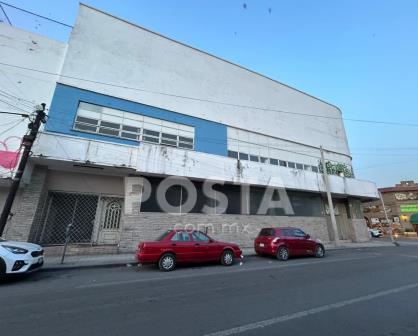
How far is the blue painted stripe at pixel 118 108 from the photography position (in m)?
12.2

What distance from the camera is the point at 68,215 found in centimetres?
1254

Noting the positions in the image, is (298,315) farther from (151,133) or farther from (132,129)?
(132,129)

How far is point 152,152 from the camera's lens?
12.3 m

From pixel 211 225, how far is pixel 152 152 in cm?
583

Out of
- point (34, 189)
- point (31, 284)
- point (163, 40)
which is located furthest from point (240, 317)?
point (163, 40)

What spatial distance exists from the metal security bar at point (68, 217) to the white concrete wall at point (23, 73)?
154 inches

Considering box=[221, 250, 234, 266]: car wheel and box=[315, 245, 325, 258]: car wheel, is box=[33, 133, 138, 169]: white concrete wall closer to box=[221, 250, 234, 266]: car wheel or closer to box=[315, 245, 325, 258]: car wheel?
box=[221, 250, 234, 266]: car wheel

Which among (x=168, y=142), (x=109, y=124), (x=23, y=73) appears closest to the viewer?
(x=23, y=73)

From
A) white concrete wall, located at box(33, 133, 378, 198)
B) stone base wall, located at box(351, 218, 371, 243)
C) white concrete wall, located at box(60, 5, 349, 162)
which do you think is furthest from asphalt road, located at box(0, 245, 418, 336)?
stone base wall, located at box(351, 218, 371, 243)

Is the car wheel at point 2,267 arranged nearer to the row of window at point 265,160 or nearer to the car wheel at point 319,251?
the car wheel at point 319,251

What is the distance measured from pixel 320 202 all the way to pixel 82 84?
67.4ft

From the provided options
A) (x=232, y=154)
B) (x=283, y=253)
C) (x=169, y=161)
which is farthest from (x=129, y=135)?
(x=283, y=253)

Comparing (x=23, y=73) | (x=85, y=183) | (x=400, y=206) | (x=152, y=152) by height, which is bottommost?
(x=85, y=183)

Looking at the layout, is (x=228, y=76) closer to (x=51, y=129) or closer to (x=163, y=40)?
(x=163, y=40)
